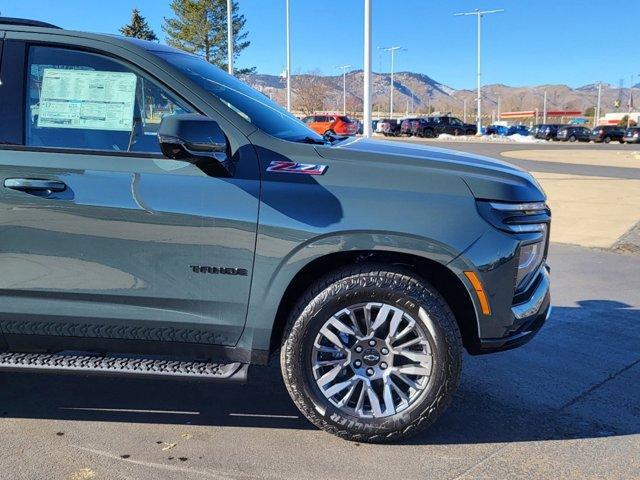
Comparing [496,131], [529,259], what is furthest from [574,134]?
[529,259]

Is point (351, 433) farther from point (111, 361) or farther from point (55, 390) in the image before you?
point (55, 390)

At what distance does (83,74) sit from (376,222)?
1769 mm

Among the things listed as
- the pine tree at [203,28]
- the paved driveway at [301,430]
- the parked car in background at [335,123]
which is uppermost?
the pine tree at [203,28]

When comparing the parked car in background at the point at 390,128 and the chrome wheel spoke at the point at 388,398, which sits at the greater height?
the parked car in background at the point at 390,128

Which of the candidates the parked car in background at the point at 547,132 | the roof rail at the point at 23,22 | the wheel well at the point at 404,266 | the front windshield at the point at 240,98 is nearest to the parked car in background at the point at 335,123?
the parked car in background at the point at 547,132

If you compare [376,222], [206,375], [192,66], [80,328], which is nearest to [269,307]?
[206,375]

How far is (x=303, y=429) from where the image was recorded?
3598mm

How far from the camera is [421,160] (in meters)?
3.36

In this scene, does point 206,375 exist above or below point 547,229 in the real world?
below

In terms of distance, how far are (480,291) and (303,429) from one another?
50.0 inches

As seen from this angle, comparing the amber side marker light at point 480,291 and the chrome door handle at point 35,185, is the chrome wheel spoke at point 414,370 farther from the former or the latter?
the chrome door handle at point 35,185

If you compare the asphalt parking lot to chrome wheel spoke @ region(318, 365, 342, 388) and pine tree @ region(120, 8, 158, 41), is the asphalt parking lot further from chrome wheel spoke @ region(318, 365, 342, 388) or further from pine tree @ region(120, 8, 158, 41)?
pine tree @ region(120, 8, 158, 41)

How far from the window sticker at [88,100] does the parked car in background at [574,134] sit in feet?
181

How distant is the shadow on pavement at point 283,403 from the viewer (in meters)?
3.62
